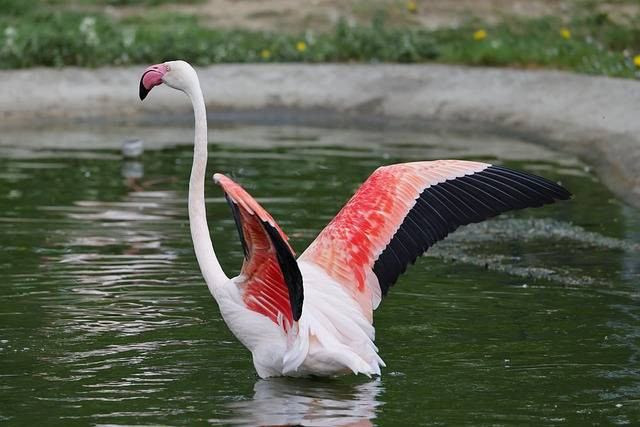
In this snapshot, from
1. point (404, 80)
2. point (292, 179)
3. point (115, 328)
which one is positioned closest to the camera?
point (115, 328)

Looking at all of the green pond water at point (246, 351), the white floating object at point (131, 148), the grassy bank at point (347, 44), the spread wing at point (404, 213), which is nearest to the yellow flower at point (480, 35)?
the grassy bank at point (347, 44)

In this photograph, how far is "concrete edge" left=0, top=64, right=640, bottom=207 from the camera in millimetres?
15695

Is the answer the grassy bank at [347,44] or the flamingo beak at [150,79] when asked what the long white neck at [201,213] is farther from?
the grassy bank at [347,44]

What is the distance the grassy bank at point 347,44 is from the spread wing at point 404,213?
9.35 meters

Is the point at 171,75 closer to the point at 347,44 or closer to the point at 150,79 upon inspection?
the point at 150,79

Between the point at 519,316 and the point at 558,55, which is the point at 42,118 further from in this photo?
the point at 519,316

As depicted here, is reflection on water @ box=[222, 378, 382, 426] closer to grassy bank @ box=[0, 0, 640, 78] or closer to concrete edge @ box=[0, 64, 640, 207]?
concrete edge @ box=[0, 64, 640, 207]

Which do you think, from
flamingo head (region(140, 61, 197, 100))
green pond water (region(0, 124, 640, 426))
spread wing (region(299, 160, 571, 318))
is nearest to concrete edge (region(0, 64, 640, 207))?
green pond water (region(0, 124, 640, 426))

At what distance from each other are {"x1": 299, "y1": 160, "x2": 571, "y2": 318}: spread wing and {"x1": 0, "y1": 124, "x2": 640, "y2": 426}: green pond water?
45 centimetres

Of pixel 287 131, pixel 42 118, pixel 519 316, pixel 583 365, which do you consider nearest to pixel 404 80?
pixel 287 131

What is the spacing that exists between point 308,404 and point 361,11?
618 inches

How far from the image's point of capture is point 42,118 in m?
16.7

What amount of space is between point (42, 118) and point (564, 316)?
1009 cm

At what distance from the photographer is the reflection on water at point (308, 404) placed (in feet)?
19.5
